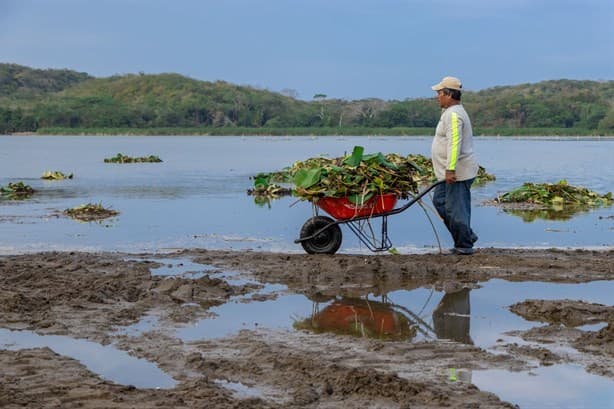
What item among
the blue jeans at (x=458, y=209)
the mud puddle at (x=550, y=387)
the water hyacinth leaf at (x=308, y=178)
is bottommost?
the mud puddle at (x=550, y=387)

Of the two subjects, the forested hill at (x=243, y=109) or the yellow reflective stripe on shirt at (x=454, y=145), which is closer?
the yellow reflective stripe on shirt at (x=454, y=145)

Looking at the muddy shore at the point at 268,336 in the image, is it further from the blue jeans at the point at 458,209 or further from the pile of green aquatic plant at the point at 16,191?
the pile of green aquatic plant at the point at 16,191

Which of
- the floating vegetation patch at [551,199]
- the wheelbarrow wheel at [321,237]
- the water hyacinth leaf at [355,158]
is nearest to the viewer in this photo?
the water hyacinth leaf at [355,158]

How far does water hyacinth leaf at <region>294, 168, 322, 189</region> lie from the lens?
10.8 m

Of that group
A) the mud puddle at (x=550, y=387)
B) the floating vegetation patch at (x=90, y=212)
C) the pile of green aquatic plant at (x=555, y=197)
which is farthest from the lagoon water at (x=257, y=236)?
the pile of green aquatic plant at (x=555, y=197)

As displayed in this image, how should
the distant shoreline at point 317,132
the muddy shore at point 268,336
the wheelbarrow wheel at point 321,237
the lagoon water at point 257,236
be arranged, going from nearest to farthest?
the muddy shore at point 268,336 < the lagoon water at point 257,236 < the wheelbarrow wheel at point 321,237 < the distant shoreline at point 317,132

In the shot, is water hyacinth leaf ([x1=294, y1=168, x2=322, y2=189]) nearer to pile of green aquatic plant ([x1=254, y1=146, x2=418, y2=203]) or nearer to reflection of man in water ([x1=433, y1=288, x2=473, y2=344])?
pile of green aquatic plant ([x1=254, y1=146, x2=418, y2=203])

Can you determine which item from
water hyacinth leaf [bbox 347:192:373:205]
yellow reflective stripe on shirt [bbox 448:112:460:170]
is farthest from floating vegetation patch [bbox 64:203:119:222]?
yellow reflective stripe on shirt [bbox 448:112:460:170]

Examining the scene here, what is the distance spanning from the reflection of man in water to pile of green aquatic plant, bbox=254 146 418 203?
2109 mm

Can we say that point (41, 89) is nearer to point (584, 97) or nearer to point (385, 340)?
point (584, 97)

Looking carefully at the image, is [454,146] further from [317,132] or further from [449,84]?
[317,132]

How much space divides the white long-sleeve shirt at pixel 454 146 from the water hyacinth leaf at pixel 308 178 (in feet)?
4.84

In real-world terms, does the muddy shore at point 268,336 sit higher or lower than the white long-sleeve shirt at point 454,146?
lower

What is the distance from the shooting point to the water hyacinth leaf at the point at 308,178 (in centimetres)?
1082
